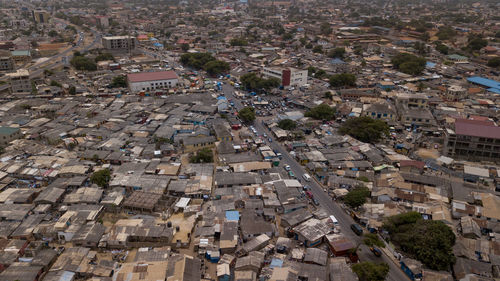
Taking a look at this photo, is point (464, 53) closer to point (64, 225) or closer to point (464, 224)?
point (464, 224)

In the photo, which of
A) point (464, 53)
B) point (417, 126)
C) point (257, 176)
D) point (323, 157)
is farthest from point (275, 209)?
point (464, 53)

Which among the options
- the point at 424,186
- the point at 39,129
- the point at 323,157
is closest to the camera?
the point at 424,186

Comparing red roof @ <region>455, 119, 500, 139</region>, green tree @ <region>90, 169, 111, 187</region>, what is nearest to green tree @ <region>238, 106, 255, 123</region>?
green tree @ <region>90, 169, 111, 187</region>

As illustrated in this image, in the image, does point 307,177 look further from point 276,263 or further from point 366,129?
point 276,263

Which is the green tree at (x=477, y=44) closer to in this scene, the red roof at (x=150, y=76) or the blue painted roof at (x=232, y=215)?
the red roof at (x=150, y=76)

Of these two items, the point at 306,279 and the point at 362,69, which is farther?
the point at 362,69

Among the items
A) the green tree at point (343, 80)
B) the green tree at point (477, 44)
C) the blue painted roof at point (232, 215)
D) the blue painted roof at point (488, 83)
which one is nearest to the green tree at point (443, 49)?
the green tree at point (477, 44)

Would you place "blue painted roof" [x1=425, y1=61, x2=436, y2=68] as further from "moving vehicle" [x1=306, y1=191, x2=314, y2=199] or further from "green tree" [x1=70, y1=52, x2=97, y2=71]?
"green tree" [x1=70, y1=52, x2=97, y2=71]
